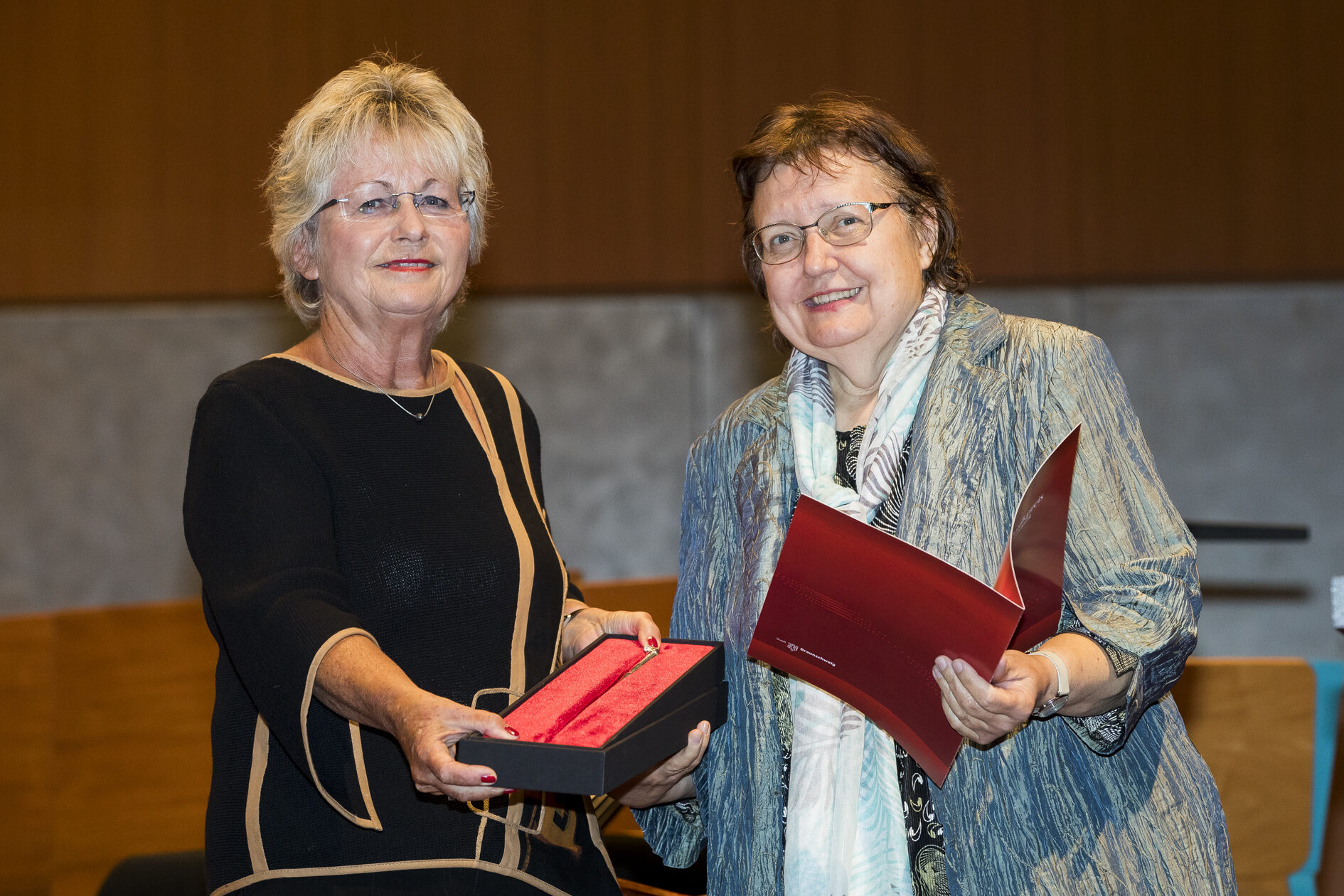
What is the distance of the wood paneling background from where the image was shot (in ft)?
17.1

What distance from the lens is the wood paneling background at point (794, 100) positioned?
17.1 ft

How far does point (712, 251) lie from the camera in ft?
18.1

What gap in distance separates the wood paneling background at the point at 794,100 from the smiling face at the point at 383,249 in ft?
12.1

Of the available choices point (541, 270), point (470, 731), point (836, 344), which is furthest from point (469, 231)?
point (541, 270)

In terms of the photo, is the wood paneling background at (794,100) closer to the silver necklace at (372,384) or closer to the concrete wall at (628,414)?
the concrete wall at (628,414)

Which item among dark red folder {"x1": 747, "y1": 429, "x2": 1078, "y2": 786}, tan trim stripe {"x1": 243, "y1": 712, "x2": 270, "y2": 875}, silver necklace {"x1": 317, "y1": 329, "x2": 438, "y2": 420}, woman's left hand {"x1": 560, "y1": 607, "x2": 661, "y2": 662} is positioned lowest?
tan trim stripe {"x1": 243, "y1": 712, "x2": 270, "y2": 875}

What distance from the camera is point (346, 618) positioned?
1.49 metres

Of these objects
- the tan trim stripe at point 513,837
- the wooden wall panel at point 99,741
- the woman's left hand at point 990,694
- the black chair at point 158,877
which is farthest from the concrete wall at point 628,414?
the woman's left hand at point 990,694

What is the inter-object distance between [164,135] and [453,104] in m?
3.90

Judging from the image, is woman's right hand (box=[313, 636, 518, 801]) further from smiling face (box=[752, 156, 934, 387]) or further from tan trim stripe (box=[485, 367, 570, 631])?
smiling face (box=[752, 156, 934, 387])

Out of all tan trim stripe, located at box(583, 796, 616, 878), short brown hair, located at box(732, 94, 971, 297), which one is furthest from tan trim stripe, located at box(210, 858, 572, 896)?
short brown hair, located at box(732, 94, 971, 297)

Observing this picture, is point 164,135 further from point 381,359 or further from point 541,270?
point 381,359

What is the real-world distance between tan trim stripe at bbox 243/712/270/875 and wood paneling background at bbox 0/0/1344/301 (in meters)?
4.02

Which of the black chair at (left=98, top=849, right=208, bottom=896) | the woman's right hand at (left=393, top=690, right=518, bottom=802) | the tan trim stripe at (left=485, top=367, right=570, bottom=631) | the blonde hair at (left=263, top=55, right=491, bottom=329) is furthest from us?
the black chair at (left=98, top=849, right=208, bottom=896)
